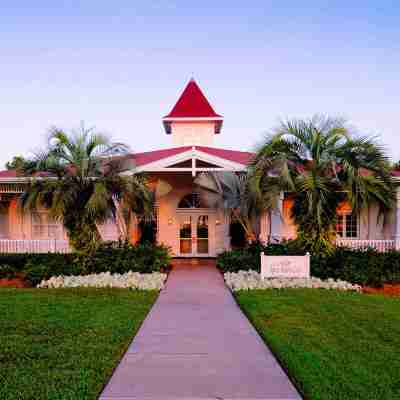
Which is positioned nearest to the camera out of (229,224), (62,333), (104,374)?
(104,374)

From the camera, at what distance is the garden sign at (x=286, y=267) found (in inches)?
446

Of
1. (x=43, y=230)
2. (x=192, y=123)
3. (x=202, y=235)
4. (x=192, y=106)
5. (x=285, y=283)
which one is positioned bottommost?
(x=285, y=283)

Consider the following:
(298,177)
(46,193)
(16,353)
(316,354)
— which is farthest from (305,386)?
(46,193)

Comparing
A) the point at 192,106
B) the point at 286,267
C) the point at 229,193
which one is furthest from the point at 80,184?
the point at 192,106

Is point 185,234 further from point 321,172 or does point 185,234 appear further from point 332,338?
point 332,338

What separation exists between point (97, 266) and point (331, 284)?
697 cm

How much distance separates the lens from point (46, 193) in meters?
11.7

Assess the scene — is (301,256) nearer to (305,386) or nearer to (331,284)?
(331,284)

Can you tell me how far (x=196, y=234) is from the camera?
18.0 meters

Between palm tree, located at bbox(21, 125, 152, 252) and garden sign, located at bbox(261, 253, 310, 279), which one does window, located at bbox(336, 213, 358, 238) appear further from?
palm tree, located at bbox(21, 125, 152, 252)

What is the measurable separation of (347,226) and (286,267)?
7702 millimetres

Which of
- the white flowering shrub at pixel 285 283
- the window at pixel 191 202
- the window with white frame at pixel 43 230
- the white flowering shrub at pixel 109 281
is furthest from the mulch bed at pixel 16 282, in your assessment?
the window at pixel 191 202

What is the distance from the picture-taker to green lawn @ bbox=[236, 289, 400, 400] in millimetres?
4363

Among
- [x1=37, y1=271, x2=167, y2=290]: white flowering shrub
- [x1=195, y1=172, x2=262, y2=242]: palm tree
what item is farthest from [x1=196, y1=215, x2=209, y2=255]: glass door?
[x1=37, y1=271, x2=167, y2=290]: white flowering shrub
